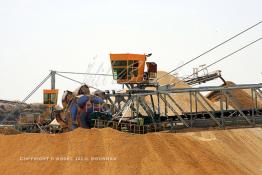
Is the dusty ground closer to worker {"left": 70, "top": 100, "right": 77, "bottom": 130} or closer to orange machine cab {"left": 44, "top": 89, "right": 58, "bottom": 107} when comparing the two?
worker {"left": 70, "top": 100, "right": 77, "bottom": 130}

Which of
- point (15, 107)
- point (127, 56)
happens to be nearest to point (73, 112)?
point (127, 56)

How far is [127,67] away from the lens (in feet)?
131

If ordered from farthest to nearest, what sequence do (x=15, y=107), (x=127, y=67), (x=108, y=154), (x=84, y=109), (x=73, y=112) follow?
(x=15, y=107) → (x=73, y=112) → (x=127, y=67) → (x=84, y=109) → (x=108, y=154)

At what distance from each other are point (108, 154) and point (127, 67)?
12398 mm

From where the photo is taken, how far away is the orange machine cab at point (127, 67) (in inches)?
1563

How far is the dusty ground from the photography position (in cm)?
2816

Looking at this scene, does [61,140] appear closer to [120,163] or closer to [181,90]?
[120,163]

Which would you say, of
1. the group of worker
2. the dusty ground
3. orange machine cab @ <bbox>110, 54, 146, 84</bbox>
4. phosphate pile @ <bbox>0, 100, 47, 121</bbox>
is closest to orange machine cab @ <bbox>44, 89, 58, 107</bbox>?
phosphate pile @ <bbox>0, 100, 47, 121</bbox>

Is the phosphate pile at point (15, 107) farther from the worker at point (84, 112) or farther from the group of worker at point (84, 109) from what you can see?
the worker at point (84, 112)

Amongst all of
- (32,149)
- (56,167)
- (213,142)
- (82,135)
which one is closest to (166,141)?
(82,135)

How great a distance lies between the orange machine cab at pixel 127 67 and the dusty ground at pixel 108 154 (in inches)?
336

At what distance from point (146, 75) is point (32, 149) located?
13712 millimetres

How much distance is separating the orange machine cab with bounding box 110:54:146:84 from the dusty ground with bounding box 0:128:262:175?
8.53m

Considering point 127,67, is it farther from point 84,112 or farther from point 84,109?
point 84,112
